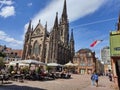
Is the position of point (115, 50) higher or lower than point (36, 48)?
lower

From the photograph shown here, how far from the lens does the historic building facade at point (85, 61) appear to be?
66312mm

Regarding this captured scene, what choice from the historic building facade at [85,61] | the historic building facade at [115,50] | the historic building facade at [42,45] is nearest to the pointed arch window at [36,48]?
the historic building facade at [42,45]

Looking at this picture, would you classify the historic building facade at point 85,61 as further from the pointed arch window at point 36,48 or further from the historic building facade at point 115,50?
the historic building facade at point 115,50

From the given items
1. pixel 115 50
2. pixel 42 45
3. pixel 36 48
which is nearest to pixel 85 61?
pixel 42 45

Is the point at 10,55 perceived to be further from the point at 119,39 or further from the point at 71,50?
the point at 119,39

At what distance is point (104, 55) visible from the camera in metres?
126

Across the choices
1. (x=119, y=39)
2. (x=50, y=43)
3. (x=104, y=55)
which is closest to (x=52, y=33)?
(x=50, y=43)

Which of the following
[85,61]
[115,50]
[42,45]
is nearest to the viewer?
[115,50]

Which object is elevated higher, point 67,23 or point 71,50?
point 67,23

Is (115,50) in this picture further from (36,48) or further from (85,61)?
(85,61)

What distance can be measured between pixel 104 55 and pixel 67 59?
52.7 meters

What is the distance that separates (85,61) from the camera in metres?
67.8

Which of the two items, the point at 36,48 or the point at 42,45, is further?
the point at 36,48

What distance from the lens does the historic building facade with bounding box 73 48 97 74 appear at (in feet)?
218
